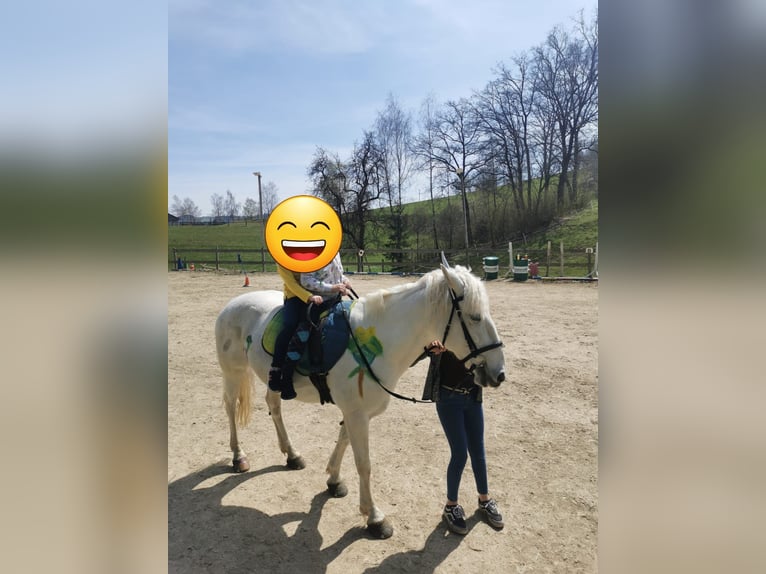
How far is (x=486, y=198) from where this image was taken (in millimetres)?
28359

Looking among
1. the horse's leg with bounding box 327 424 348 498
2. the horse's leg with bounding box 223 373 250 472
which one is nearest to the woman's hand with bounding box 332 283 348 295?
the horse's leg with bounding box 327 424 348 498

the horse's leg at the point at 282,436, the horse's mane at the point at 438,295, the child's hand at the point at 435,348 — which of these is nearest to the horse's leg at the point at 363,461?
the child's hand at the point at 435,348

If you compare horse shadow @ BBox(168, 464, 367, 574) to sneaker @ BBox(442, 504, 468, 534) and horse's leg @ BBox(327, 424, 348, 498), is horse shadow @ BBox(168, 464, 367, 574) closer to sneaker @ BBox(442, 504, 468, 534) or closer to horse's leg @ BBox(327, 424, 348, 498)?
horse's leg @ BBox(327, 424, 348, 498)

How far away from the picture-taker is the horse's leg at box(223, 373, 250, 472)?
4242mm

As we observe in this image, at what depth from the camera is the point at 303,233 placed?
124 inches

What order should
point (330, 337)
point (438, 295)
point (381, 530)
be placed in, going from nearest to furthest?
point (438, 295), point (381, 530), point (330, 337)

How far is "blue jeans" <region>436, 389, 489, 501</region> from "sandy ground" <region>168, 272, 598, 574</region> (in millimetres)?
384

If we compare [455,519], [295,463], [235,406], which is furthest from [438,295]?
[235,406]

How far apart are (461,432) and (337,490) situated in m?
1.42

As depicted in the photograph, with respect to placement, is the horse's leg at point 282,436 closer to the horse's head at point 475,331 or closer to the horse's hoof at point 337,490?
the horse's hoof at point 337,490

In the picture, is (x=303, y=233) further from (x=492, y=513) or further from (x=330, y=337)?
(x=492, y=513)
